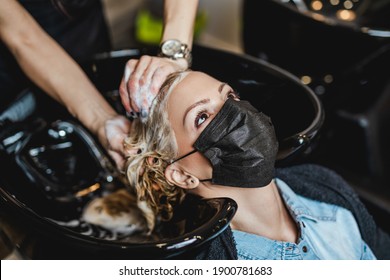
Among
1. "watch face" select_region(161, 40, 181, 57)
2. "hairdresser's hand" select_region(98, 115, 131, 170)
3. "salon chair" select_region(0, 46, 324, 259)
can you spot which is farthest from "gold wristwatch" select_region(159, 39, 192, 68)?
"hairdresser's hand" select_region(98, 115, 131, 170)

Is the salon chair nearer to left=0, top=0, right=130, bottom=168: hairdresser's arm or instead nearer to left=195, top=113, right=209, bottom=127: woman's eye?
left=0, top=0, right=130, bottom=168: hairdresser's arm

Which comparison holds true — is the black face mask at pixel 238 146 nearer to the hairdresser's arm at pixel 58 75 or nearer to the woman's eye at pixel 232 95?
the woman's eye at pixel 232 95

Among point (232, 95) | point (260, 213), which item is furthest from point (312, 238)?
point (232, 95)

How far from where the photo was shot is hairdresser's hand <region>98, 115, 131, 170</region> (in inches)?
54.4

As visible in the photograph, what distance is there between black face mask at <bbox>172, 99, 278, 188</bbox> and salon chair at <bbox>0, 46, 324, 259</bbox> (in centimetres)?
7

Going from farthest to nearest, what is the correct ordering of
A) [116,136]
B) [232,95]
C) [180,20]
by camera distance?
[180,20]
[116,136]
[232,95]

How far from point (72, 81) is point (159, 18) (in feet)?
6.68

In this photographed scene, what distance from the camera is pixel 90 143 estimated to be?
1511mm

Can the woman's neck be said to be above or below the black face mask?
below

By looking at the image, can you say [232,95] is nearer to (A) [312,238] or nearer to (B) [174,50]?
(B) [174,50]

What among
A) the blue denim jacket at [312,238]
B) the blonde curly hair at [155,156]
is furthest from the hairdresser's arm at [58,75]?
the blue denim jacket at [312,238]

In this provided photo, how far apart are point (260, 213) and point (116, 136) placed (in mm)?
474

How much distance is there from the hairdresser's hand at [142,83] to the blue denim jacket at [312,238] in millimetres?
438

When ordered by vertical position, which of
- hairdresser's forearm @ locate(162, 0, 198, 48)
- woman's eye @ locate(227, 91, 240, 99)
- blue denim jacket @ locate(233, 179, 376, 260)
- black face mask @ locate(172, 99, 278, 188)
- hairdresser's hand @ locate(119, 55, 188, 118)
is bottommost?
blue denim jacket @ locate(233, 179, 376, 260)
